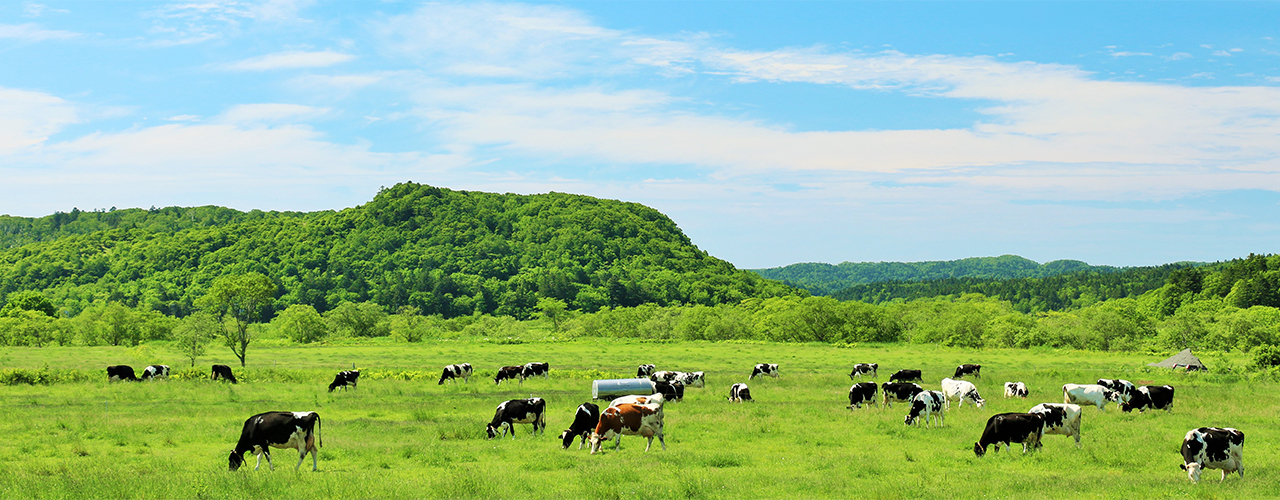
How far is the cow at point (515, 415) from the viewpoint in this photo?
24.4 m

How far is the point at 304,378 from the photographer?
147ft

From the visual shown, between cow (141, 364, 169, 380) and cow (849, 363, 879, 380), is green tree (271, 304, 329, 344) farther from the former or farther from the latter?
cow (849, 363, 879, 380)

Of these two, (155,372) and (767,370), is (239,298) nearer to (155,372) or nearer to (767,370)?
(155,372)

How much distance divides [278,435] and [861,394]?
20904 millimetres

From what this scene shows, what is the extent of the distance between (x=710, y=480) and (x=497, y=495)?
4194 millimetres

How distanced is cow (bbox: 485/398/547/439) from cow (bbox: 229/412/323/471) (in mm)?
6158

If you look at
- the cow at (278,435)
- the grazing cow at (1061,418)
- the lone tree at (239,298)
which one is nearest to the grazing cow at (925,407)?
the grazing cow at (1061,418)

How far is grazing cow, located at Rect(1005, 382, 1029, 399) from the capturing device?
3556 centimetres

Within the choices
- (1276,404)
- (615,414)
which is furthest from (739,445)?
(1276,404)

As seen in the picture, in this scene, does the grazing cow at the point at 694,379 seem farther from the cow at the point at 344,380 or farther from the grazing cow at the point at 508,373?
the cow at the point at 344,380

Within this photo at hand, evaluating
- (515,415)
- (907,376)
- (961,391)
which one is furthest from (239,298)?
(961,391)

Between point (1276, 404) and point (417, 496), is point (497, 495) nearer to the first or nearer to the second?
point (417, 496)

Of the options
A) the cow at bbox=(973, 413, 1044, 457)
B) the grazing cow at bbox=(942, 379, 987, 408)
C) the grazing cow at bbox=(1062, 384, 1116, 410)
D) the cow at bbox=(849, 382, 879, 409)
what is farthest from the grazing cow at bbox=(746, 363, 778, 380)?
the cow at bbox=(973, 413, 1044, 457)

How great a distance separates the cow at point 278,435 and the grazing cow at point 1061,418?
17.2m
